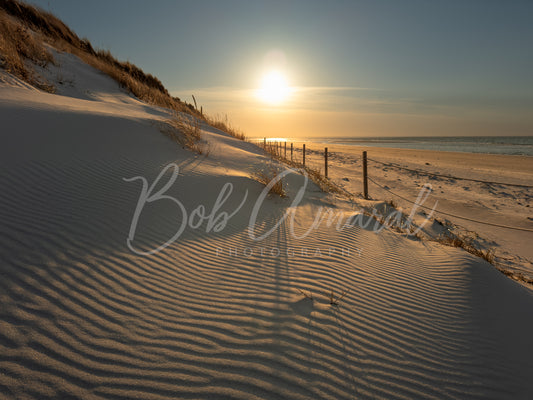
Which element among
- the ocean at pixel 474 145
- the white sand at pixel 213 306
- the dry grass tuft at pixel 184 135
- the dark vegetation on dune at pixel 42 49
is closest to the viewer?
the white sand at pixel 213 306

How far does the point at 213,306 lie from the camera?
2094 millimetres

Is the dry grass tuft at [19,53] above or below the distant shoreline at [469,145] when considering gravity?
below

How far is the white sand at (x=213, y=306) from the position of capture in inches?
58.3

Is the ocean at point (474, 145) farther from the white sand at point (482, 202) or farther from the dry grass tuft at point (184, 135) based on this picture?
the dry grass tuft at point (184, 135)

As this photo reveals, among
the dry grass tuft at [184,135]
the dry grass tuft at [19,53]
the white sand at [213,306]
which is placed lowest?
the white sand at [213,306]

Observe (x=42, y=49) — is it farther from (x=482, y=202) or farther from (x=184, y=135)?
(x=482, y=202)

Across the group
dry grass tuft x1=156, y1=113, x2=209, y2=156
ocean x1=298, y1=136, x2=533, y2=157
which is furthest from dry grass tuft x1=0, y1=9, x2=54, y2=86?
ocean x1=298, y1=136, x2=533, y2=157

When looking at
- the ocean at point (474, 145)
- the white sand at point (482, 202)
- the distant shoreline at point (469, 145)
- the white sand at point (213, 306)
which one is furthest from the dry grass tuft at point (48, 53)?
the ocean at point (474, 145)

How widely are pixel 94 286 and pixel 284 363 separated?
1573mm

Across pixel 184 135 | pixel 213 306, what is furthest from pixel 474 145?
pixel 213 306

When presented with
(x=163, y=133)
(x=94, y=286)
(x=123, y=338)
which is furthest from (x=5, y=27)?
(x=123, y=338)

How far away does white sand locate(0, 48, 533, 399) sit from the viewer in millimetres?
1480

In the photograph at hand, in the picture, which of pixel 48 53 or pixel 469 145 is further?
pixel 469 145

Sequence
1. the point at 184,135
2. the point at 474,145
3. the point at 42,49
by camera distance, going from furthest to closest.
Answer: the point at 474,145
the point at 42,49
the point at 184,135
